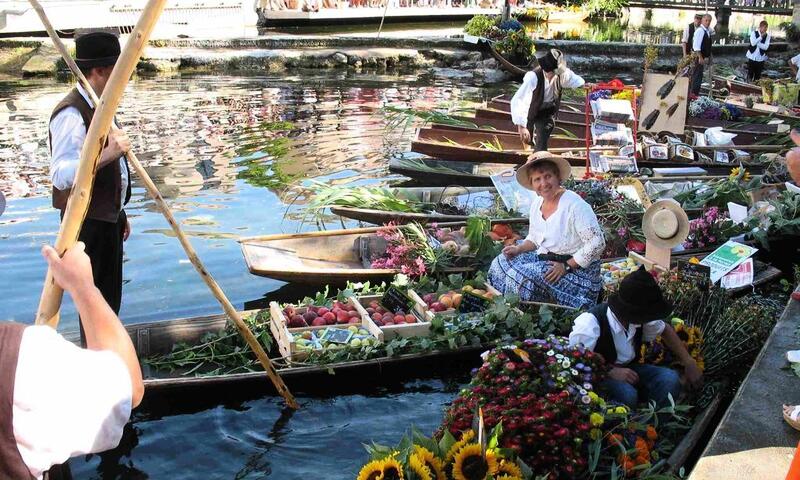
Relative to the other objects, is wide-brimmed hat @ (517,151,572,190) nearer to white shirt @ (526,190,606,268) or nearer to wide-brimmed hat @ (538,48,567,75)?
white shirt @ (526,190,606,268)

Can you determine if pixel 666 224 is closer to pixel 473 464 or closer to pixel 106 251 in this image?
pixel 473 464

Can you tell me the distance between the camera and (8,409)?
176 centimetres

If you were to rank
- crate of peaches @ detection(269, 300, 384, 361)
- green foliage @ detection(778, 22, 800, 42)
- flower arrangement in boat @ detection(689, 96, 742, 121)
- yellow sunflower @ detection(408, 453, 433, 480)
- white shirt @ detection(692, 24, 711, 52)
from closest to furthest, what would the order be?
yellow sunflower @ detection(408, 453, 433, 480) < crate of peaches @ detection(269, 300, 384, 361) < flower arrangement in boat @ detection(689, 96, 742, 121) < white shirt @ detection(692, 24, 711, 52) < green foliage @ detection(778, 22, 800, 42)

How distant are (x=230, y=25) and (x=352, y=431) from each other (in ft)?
76.2

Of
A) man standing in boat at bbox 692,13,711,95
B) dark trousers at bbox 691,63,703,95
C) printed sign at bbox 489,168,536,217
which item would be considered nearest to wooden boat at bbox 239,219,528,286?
printed sign at bbox 489,168,536,217

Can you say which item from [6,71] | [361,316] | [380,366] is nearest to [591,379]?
[380,366]

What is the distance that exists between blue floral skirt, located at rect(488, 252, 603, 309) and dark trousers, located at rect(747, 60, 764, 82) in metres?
14.7

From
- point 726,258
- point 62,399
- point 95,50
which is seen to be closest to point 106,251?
point 95,50

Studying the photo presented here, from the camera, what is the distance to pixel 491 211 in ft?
26.1

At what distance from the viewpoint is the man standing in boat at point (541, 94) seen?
8859 millimetres

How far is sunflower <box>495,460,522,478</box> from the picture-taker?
11.0 ft

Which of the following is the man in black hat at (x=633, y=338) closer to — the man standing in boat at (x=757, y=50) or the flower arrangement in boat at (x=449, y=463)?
the flower arrangement in boat at (x=449, y=463)

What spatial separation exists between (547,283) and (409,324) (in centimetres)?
103

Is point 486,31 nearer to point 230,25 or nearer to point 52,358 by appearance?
point 230,25
